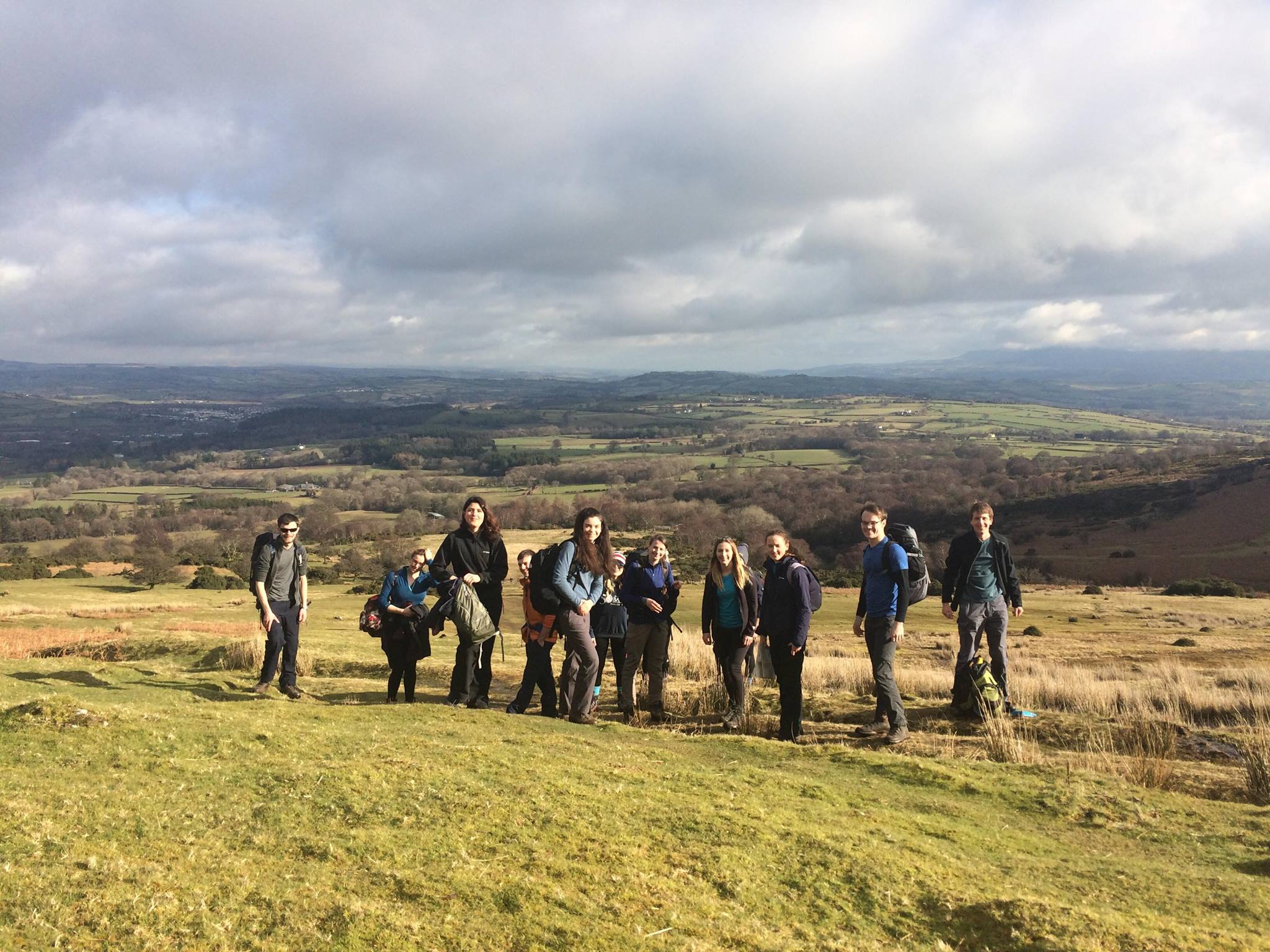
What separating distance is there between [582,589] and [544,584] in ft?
1.37

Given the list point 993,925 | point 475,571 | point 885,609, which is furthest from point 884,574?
point 993,925

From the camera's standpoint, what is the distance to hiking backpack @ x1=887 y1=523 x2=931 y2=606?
29.1 ft

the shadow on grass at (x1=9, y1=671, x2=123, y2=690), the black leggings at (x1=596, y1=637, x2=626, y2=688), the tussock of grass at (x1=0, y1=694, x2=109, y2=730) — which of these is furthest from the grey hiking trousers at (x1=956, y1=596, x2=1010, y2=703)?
the shadow on grass at (x1=9, y1=671, x2=123, y2=690)

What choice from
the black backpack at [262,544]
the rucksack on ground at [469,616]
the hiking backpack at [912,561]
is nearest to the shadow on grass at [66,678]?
the black backpack at [262,544]

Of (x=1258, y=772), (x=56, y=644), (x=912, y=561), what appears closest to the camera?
(x=1258, y=772)

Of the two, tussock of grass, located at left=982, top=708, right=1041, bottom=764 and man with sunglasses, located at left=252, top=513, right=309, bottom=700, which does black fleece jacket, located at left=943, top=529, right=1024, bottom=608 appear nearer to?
tussock of grass, located at left=982, top=708, right=1041, bottom=764

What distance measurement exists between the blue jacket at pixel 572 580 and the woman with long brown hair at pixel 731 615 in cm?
132

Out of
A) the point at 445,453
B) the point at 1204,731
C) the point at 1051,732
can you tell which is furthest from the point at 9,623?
the point at 445,453

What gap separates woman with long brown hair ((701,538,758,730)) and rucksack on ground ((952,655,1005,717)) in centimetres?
274

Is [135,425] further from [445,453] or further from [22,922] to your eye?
[22,922]

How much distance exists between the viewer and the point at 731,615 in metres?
9.31

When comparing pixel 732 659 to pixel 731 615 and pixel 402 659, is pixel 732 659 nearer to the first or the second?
pixel 731 615

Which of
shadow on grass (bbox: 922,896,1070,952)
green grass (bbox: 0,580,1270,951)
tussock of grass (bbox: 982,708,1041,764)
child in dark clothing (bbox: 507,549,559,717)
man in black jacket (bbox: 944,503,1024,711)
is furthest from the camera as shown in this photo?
man in black jacket (bbox: 944,503,1024,711)

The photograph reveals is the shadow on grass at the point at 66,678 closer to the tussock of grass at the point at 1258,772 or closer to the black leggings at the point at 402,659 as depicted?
the black leggings at the point at 402,659
